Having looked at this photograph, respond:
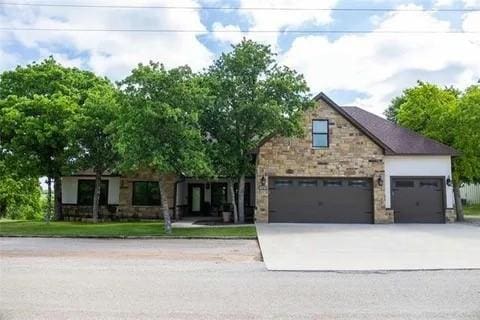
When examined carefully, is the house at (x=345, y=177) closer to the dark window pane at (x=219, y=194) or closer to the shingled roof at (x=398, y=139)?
→ the shingled roof at (x=398, y=139)

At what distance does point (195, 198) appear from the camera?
31234 millimetres

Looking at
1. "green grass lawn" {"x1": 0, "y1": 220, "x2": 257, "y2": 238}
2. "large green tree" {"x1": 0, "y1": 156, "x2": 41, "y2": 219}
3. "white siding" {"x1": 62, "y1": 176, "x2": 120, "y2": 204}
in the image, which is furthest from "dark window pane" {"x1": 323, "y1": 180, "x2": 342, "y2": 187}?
"large green tree" {"x1": 0, "y1": 156, "x2": 41, "y2": 219}

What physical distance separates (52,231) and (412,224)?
16.4 meters

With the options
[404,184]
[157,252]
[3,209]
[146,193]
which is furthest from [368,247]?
[3,209]

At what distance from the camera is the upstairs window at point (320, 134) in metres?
23.8

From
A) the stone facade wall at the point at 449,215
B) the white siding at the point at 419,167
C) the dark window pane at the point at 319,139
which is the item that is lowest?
the stone facade wall at the point at 449,215

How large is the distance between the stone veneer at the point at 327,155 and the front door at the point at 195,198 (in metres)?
8.24

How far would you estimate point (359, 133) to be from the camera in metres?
23.8

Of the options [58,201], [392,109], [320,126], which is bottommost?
[58,201]

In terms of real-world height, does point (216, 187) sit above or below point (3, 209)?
above

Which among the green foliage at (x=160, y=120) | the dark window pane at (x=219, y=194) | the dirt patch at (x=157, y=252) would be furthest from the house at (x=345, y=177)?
the dirt patch at (x=157, y=252)

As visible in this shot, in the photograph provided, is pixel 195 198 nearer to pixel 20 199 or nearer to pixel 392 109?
pixel 20 199

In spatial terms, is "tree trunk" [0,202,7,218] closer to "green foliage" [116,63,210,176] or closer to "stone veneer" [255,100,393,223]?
"green foliage" [116,63,210,176]

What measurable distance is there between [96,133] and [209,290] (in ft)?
55.0
